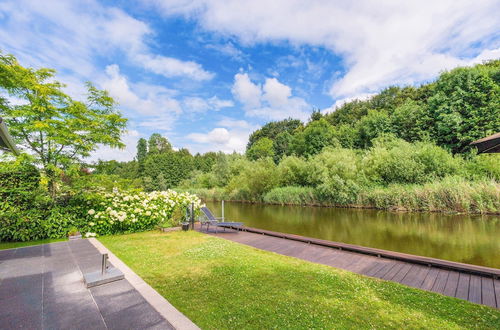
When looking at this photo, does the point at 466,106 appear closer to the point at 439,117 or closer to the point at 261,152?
the point at 439,117

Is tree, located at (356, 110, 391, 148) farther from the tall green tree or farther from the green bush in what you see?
the tall green tree

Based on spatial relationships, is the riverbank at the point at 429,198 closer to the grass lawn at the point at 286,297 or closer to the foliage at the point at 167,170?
the grass lawn at the point at 286,297

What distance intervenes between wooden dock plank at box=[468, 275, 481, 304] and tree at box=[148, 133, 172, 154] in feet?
199

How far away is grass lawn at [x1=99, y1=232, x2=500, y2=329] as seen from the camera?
265cm

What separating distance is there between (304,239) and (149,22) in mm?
9340

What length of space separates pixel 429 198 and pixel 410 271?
1056cm

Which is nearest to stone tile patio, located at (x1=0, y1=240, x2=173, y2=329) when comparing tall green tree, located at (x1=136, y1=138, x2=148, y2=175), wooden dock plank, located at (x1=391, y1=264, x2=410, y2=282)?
wooden dock plank, located at (x1=391, y1=264, x2=410, y2=282)

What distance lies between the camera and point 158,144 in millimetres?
63000

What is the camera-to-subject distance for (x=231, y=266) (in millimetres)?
4527

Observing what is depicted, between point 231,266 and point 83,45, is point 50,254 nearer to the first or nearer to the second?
point 231,266

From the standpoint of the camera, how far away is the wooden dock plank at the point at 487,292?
10.3ft

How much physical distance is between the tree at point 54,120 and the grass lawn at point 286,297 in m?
3.82

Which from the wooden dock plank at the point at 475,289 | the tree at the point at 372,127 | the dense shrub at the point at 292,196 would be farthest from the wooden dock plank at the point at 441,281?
the tree at the point at 372,127

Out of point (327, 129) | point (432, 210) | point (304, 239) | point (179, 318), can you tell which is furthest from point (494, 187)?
point (327, 129)
